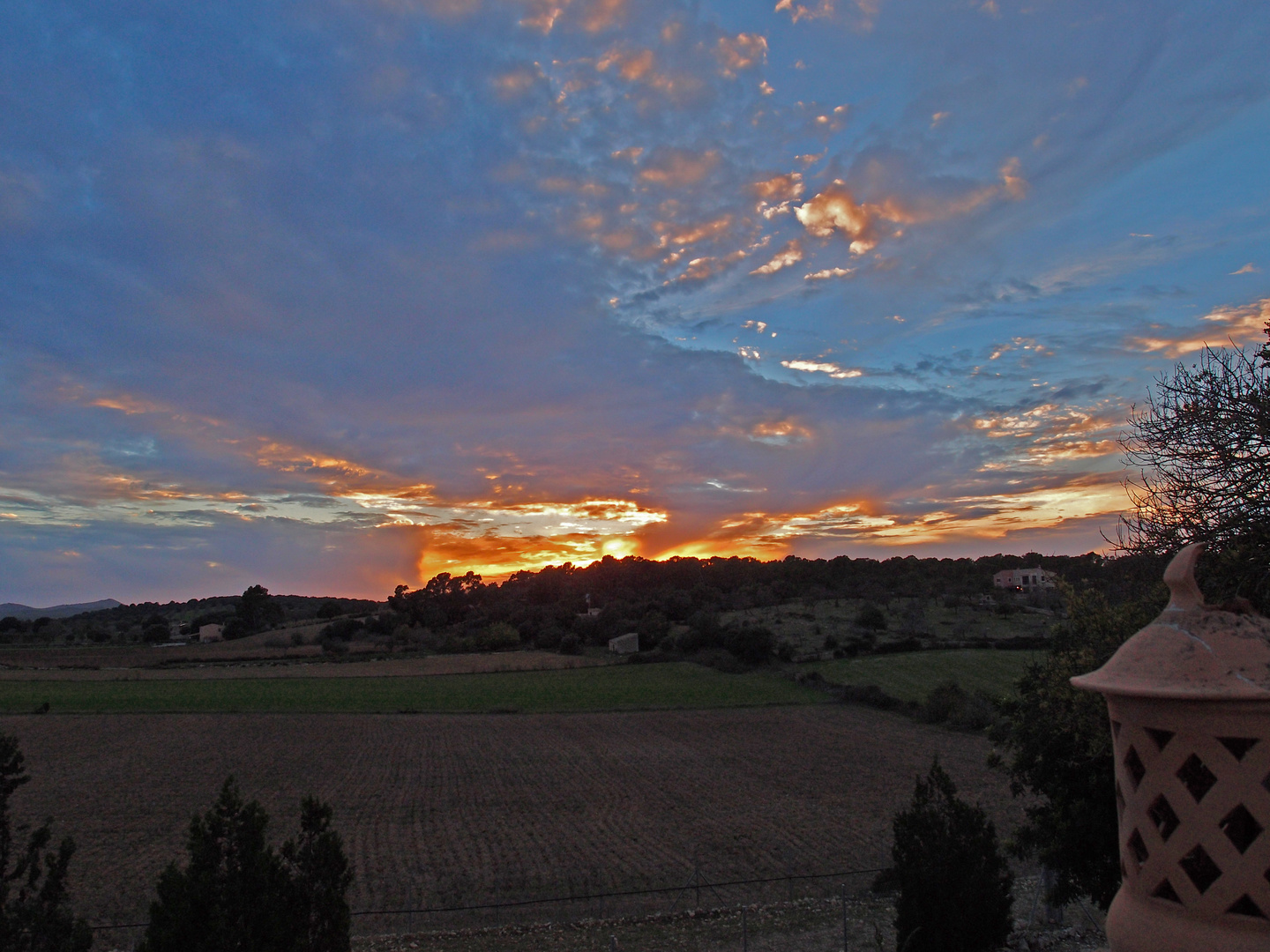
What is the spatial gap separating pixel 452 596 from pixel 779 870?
108129mm

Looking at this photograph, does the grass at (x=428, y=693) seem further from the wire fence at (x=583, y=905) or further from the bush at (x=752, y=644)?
the wire fence at (x=583, y=905)

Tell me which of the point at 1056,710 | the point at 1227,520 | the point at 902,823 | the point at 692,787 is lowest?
the point at 692,787

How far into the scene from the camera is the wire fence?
16.4m

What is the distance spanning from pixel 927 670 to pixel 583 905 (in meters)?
41.9

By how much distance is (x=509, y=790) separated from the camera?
94.3 ft

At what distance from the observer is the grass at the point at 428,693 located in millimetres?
49406

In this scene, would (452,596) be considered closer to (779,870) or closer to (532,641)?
(532,641)

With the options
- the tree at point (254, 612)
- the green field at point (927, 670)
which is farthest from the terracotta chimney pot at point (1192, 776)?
the tree at point (254, 612)

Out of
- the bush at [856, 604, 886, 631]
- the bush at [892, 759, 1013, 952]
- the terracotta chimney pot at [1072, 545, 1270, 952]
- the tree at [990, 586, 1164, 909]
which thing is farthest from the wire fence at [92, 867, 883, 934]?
the bush at [856, 604, 886, 631]

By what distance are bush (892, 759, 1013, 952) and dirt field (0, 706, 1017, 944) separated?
8.32m

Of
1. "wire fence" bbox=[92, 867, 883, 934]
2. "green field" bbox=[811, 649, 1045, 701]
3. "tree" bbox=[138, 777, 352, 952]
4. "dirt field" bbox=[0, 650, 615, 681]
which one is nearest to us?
"tree" bbox=[138, 777, 352, 952]

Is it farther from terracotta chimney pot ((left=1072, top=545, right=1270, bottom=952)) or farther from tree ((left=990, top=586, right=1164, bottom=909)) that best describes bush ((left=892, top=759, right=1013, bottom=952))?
terracotta chimney pot ((left=1072, top=545, right=1270, bottom=952))

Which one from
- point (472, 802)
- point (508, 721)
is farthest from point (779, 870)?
point (508, 721)

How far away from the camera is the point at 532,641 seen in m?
92.8
